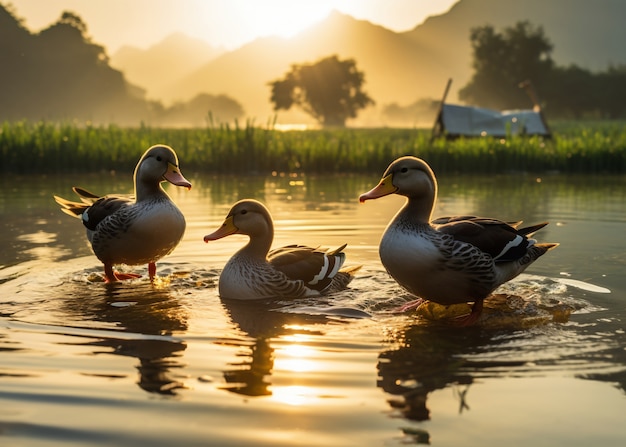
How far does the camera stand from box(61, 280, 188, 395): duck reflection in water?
15.5 ft

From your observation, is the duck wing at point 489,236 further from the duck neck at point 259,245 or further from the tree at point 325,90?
the tree at point 325,90

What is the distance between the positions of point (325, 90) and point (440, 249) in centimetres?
10750

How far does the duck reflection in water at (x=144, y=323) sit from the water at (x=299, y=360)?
2 cm

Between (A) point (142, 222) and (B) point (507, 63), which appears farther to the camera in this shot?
(B) point (507, 63)

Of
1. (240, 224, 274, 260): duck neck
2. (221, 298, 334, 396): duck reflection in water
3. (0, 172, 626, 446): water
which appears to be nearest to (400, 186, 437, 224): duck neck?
(0, 172, 626, 446): water

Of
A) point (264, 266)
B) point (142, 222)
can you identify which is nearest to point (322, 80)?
point (142, 222)

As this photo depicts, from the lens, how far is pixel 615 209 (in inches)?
520

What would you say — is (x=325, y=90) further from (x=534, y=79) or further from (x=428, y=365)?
(x=428, y=365)

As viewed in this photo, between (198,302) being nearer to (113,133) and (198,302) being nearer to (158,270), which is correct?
(158,270)

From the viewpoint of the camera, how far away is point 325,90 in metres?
112

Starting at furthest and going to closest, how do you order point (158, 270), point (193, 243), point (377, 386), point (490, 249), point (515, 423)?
1. point (193, 243)
2. point (158, 270)
3. point (490, 249)
4. point (377, 386)
5. point (515, 423)

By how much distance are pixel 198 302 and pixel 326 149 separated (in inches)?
630

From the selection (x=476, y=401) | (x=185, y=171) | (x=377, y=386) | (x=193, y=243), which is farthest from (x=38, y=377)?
(x=185, y=171)

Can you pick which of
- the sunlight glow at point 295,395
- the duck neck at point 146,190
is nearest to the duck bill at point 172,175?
the duck neck at point 146,190
